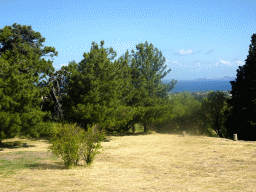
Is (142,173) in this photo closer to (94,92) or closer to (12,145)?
(94,92)

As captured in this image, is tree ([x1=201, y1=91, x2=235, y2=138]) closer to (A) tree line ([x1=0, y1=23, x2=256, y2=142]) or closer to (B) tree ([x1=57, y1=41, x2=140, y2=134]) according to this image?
(A) tree line ([x1=0, y1=23, x2=256, y2=142])

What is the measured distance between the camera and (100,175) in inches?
425

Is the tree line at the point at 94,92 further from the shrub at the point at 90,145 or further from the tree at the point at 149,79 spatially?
the shrub at the point at 90,145

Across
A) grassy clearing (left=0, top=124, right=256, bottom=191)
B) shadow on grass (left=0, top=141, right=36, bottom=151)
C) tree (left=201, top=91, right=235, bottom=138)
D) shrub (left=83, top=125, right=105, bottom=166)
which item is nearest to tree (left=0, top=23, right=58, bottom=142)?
shadow on grass (left=0, top=141, right=36, bottom=151)

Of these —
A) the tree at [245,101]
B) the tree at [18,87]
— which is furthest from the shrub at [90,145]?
the tree at [245,101]

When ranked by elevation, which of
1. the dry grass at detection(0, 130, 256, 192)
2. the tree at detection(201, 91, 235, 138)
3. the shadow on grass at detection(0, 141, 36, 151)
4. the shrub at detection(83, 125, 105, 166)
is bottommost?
the dry grass at detection(0, 130, 256, 192)

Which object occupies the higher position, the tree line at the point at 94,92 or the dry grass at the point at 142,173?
the tree line at the point at 94,92

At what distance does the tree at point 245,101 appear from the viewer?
91.6 feet

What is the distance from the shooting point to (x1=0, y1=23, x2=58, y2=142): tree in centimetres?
1762

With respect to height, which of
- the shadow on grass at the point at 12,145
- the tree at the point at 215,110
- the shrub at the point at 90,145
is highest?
the tree at the point at 215,110

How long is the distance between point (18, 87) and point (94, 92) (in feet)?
21.2

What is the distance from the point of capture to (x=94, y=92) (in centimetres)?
2270

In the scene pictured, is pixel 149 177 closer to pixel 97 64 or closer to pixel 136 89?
pixel 97 64

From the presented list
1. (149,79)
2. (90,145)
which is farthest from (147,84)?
(90,145)
